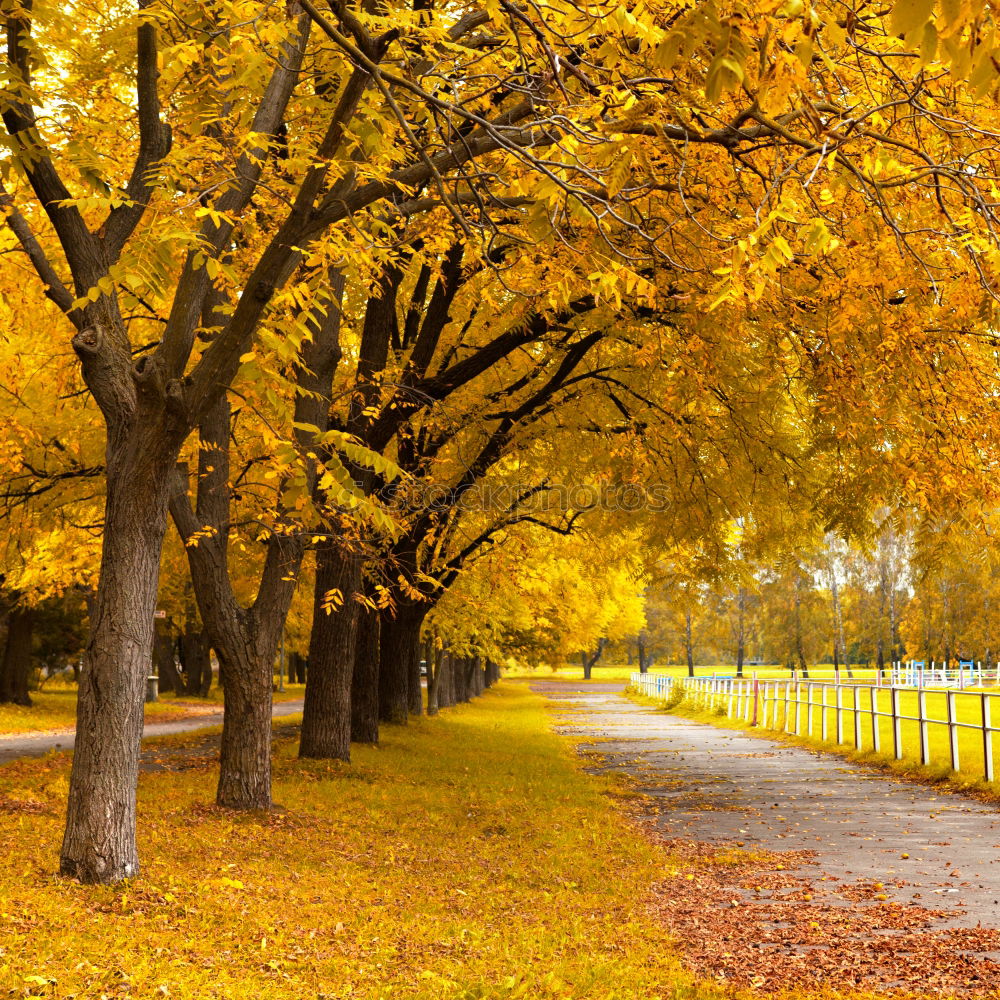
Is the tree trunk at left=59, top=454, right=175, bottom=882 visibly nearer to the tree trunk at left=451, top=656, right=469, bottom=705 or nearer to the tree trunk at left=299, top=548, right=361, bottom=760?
the tree trunk at left=299, top=548, right=361, bottom=760

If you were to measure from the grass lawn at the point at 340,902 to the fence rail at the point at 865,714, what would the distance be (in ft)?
20.5

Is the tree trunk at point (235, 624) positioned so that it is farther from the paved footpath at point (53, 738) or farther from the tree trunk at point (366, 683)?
the tree trunk at point (366, 683)

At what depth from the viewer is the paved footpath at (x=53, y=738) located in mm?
18358

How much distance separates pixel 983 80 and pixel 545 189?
7.21ft

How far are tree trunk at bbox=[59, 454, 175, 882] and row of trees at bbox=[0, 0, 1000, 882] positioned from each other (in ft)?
0.08

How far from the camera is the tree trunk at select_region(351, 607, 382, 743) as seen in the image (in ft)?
59.1

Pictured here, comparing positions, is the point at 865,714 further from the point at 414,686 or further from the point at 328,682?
the point at 328,682

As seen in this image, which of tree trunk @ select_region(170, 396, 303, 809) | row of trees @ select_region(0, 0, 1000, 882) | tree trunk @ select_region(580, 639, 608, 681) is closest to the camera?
row of trees @ select_region(0, 0, 1000, 882)

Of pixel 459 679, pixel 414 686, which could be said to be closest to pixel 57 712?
pixel 414 686

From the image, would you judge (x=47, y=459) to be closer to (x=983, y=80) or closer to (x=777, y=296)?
(x=777, y=296)

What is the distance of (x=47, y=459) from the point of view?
1525cm

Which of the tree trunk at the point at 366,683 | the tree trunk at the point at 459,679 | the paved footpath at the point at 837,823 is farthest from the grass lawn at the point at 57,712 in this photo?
the paved footpath at the point at 837,823

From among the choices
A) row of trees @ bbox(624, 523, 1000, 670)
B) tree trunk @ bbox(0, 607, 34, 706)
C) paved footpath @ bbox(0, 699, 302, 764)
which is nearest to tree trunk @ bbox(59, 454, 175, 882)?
paved footpath @ bbox(0, 699, 302, 764)

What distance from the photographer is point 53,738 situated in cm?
2244
